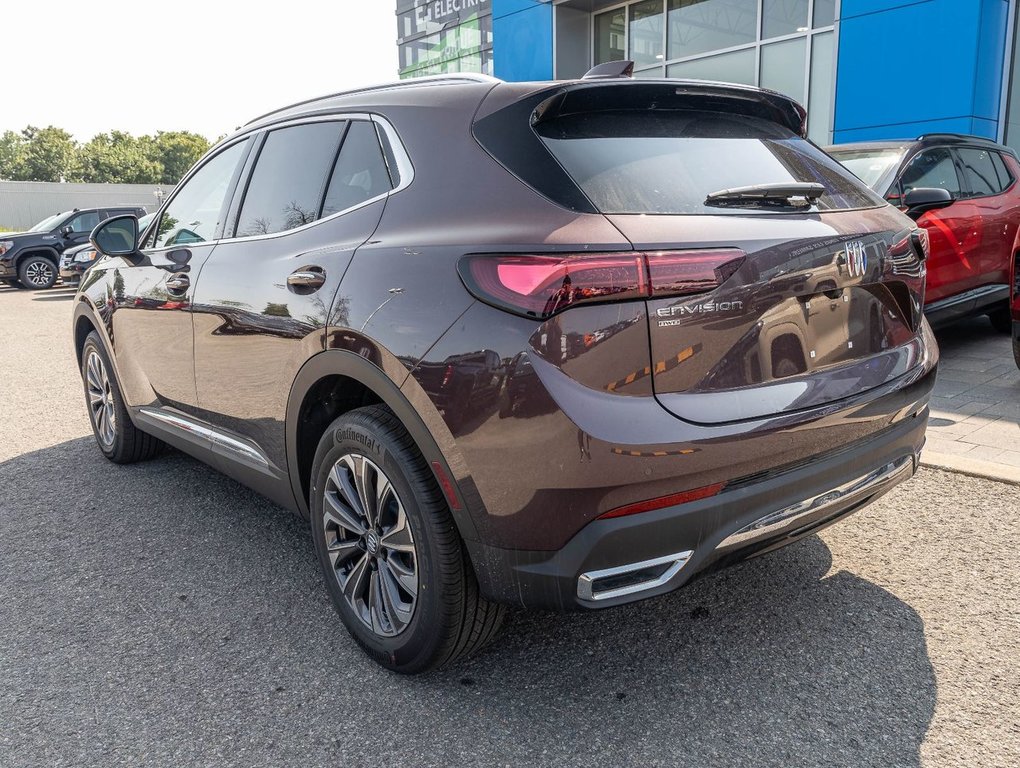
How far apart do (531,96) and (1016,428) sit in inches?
149

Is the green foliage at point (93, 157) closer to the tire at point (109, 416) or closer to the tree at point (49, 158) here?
the tree at point (49, 158)

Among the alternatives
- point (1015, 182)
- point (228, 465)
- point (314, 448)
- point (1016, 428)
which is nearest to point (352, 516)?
point (314, 448)

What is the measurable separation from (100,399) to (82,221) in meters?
17.3

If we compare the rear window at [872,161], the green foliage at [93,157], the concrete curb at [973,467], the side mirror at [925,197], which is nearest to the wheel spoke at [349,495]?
the concrete curb at [973,467]

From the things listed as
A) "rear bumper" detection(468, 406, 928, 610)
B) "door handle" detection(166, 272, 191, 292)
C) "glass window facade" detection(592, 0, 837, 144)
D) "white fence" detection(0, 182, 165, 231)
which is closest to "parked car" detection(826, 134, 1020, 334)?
"rear bumper" detection(468, 406, 928, 610)

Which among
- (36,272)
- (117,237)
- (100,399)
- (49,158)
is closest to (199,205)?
(117,237)

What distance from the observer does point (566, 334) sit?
1.94 meters

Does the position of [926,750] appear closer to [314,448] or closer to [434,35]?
[314,448]

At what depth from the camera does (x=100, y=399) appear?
15.8 ft

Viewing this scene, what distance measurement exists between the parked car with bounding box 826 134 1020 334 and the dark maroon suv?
389cm

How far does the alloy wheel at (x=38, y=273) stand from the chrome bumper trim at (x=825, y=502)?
2029 centimetres

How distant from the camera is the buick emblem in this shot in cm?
235

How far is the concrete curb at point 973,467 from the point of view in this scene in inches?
152

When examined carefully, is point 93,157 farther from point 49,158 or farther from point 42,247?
point 42,247
